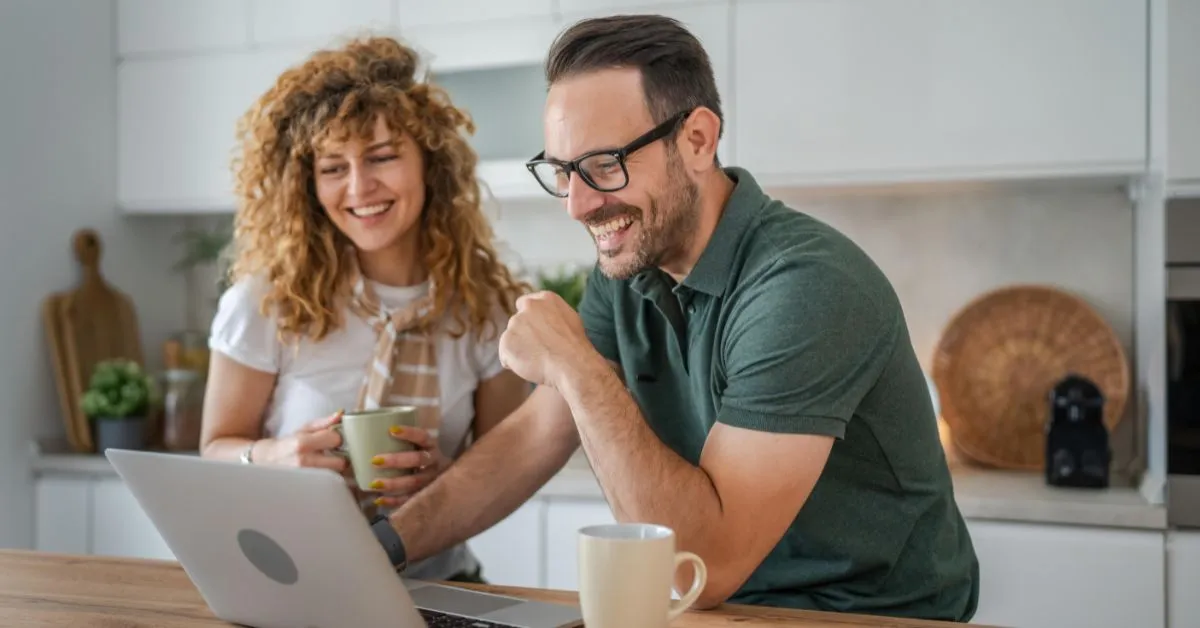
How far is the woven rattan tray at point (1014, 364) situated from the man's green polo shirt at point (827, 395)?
4.74 feet

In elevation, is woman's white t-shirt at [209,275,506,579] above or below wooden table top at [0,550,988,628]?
above

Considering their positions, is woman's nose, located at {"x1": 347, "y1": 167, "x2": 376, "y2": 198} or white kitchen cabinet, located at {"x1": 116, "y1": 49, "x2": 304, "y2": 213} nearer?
woman's nose, located at {"x1": 347, "y1": 167, "x2": 376, "y2": 198}

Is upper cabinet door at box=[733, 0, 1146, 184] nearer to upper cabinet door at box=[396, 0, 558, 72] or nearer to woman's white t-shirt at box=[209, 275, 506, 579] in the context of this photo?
upper cabinet door at box=[396, 0, 558, 72]

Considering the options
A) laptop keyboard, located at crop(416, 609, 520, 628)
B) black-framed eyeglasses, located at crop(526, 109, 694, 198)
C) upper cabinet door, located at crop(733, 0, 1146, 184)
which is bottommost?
laptop keyboard, located at crop(416, 609, 520, 628)

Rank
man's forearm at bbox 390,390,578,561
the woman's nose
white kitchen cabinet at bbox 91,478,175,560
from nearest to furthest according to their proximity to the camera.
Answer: man's forearm at bbox 390,390,578,561
the woman's nose
white kitchen cabinet at bbox 91,478,175,560

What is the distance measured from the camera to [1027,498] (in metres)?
2.49

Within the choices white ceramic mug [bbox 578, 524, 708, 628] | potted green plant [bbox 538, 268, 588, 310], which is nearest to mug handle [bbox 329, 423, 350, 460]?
white ceramic mug [bbox 578, 524, 708, 628]

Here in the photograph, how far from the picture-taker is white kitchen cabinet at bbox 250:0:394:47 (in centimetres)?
314

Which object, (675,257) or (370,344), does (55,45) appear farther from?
(675,257)

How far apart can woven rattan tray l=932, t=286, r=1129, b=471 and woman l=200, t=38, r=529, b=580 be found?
1.42m

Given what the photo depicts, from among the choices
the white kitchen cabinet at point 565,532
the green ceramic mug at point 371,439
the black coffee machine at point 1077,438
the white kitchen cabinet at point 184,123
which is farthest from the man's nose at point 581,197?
the white kitchen cabinet at point 184,123

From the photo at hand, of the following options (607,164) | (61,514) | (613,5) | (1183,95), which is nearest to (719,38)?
(613,5)

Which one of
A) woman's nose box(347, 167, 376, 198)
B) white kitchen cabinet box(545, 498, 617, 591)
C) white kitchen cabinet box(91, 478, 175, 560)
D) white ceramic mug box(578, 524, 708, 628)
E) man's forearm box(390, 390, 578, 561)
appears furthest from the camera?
white kitchen cabinet box(91, 478, 175, 560)

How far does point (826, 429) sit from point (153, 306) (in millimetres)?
2897
